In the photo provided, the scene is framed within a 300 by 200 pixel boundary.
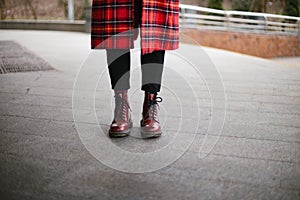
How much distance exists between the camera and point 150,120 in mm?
1317

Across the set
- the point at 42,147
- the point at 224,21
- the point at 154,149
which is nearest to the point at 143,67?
the point at 154,149

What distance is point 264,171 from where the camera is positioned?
39.8 inches

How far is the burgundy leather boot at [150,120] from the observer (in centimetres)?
129

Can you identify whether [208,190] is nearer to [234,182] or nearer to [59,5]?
[234,182]

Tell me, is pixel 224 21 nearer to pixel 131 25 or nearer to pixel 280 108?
pixel 280 108

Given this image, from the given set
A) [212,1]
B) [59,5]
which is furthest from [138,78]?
[212,1]

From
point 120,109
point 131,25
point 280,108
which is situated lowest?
point 280,108

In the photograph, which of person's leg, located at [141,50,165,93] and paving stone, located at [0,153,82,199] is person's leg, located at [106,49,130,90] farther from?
paving stone, located at [0,153,82,199]

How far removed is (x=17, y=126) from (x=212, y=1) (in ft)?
29.3

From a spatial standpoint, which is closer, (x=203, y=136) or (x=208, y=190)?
(x=208, y=190)

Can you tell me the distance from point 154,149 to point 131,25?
448mm

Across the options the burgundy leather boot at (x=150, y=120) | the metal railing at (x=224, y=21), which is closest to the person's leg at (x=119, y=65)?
the burgundy leather boot at (x=150, y=120)

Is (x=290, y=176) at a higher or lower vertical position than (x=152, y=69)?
lower

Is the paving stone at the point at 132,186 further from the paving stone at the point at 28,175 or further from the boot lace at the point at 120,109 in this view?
the boot lace at the point at 120,109
